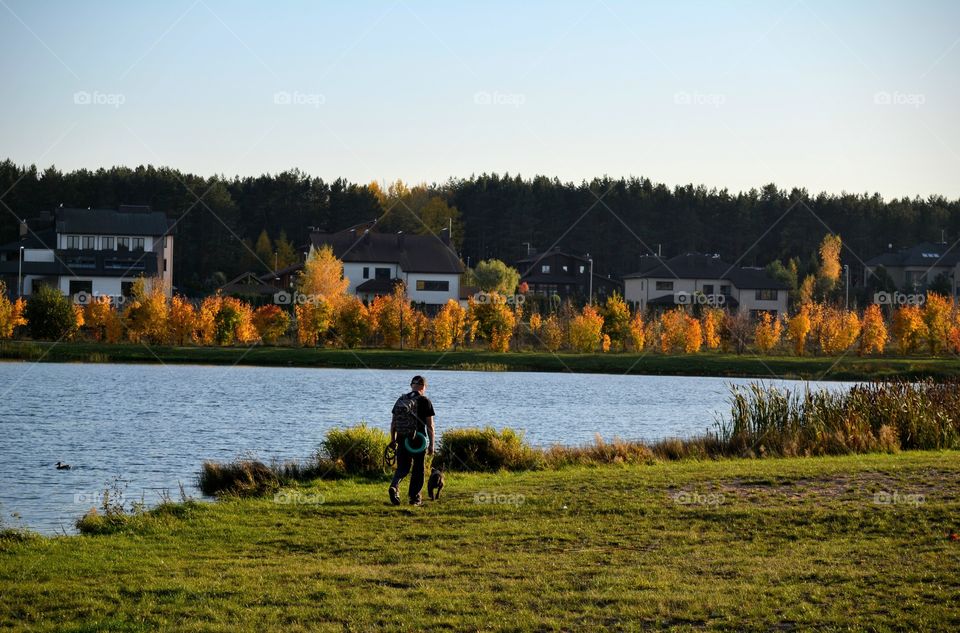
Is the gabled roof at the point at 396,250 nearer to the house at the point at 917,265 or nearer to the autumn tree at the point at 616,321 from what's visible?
the autumn tree at the point at 616,321

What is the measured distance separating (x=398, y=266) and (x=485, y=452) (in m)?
86.9

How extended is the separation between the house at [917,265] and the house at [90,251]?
82.3 metres

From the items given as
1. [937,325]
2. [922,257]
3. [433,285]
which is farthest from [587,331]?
[922,257]

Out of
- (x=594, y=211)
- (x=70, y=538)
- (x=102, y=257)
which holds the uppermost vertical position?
(x=594, y=211)

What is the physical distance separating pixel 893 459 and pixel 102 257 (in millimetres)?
89539

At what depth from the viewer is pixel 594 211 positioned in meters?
138

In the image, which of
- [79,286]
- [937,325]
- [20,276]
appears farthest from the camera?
[79,286]

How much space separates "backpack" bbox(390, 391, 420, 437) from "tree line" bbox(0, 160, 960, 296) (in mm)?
107072

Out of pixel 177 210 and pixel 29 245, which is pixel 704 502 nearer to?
pixel 29 245

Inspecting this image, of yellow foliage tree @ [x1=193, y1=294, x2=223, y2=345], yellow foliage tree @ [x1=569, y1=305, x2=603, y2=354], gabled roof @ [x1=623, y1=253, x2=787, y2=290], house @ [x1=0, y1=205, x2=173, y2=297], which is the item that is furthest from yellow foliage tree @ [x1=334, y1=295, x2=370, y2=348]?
gabled roof @ [x1=623, y1=253, x2=787, y2=290]

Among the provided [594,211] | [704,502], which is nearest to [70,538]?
[704,502]

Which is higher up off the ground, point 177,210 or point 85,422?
point 177,210

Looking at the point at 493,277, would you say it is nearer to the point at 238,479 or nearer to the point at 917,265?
the point at 917,265

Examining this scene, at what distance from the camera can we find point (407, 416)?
1677cm
